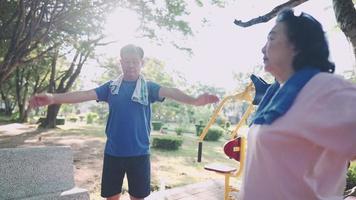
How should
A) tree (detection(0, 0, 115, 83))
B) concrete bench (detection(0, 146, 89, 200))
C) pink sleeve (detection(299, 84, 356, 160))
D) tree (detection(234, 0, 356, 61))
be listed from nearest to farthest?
pink sleeve (detection(299, 84, 356, 160)), concrete bench (detection(0, 146, 89, 200)), tree (detection(234, 0, 356, 61)), tree (detection(0, 0, 115, 83))

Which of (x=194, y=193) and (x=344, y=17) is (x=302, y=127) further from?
(x=194, y=193)

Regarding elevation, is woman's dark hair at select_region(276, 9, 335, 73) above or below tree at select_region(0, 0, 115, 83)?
below

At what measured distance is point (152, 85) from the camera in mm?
3059

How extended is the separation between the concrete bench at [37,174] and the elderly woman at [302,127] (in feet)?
9.49

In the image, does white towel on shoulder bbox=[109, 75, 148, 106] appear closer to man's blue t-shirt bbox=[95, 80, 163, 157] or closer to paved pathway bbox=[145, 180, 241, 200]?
man's blue t-shirt bbox=[95, 80, 163, 157]

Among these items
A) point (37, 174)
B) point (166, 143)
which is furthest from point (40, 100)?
point (166, 143)

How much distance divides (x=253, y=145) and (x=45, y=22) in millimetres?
10801

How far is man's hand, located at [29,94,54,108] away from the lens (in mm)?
2754

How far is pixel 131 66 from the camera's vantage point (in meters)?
2.96

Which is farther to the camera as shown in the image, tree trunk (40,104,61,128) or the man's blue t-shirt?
tree trunk (40,104,61,128)

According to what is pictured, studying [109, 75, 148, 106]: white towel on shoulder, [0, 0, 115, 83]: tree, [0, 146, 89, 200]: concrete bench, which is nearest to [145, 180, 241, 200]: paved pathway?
[0, 146, 89, 200]: concrete bench

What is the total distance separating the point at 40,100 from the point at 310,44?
7.36 feet

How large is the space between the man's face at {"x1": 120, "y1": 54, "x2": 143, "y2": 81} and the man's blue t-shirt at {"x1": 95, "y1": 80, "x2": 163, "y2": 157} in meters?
0.05

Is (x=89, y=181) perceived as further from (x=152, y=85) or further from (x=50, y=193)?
(x=152, y=85)
